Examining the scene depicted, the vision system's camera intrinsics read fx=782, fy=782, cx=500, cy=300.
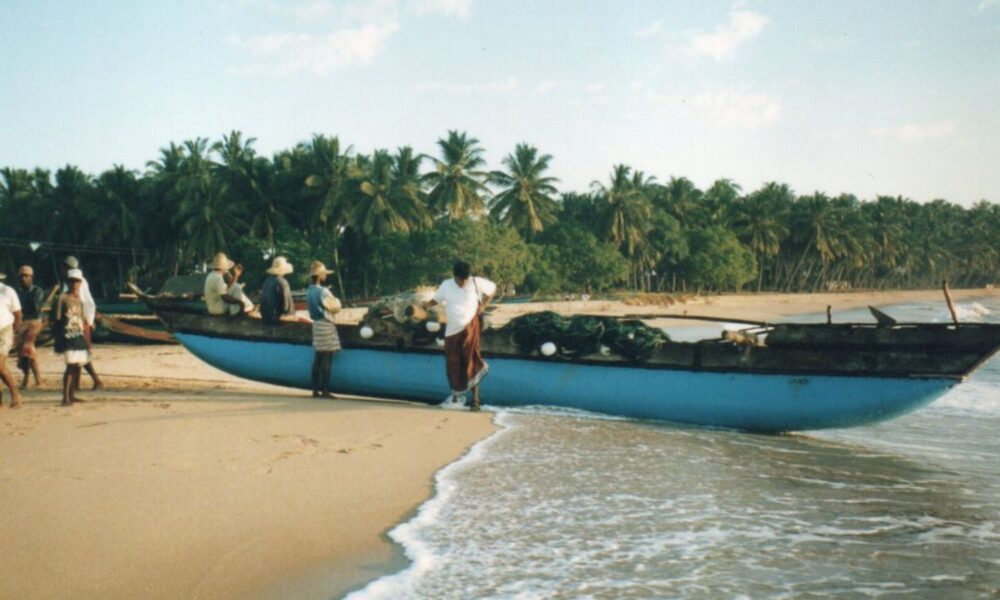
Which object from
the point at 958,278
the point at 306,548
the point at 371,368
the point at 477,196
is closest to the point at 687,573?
the point at 306,548

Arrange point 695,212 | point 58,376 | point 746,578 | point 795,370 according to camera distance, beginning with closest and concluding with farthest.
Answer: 1. point 746,578
2. point 795,370
3. point 58,376
4. point 695,212

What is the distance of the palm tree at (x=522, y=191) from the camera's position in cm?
4700

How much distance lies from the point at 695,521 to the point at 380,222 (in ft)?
119

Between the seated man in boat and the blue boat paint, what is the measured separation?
0.39m

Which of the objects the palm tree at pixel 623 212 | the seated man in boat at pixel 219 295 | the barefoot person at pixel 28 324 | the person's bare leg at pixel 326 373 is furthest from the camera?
the palm tree at pixel 623 212

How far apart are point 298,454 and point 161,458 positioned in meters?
0.91

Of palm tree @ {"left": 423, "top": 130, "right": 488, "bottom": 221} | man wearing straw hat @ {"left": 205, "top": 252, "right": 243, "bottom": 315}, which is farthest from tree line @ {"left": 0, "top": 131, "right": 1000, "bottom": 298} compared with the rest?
man wearing straw hat @ {"left": 205, "top": 252, "right": 243, "bottom": 315}

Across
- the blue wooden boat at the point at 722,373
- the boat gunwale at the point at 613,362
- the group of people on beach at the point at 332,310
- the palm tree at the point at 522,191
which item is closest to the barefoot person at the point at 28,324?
the boat gunwale at the point at 613,362

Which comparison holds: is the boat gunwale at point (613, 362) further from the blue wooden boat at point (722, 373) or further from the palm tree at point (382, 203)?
the palm tree at point (382, 203)

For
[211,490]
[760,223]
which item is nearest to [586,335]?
[211,490]

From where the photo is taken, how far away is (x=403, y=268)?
38188 millimetres

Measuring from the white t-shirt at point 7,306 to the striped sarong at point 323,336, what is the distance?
2959 mm

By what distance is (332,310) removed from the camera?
873cm

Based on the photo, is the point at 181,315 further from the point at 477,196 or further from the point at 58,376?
the point at 477,196
